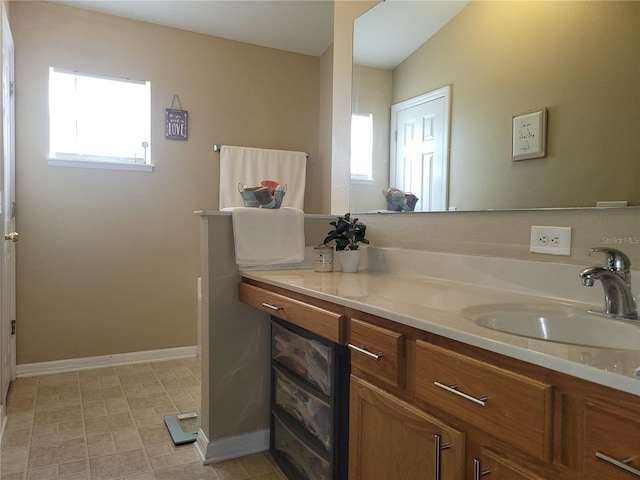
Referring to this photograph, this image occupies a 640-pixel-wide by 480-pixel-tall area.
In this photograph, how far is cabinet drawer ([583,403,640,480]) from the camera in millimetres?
626

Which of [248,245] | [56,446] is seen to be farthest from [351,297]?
[56,446]

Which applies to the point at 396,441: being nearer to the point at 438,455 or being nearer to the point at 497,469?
the point at 438,455

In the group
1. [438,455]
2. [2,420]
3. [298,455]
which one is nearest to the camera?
[438,455]

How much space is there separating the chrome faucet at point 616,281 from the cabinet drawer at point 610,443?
446mm

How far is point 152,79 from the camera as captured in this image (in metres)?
3.29

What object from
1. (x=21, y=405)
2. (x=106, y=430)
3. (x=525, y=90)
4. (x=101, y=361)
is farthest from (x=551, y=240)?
(x=101, y=361)

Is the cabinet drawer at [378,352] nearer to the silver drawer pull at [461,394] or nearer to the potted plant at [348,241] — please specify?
the silver drawer pull at [461,394]

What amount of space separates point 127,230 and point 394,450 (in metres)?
2.71

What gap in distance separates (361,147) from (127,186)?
1885 mm

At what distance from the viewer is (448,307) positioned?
1163 mm

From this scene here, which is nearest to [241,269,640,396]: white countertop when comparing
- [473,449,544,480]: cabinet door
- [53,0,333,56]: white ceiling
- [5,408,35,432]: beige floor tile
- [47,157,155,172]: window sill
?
[473,449,544,480]: cabinet door

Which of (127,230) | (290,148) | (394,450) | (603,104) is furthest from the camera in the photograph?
(290,148)

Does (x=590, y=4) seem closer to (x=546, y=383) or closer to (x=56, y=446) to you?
(x=546, y=383)

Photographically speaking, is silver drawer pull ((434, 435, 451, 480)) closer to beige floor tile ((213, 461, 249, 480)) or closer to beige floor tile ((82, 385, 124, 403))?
beige floor tile ((213, 461, 249, 480))
